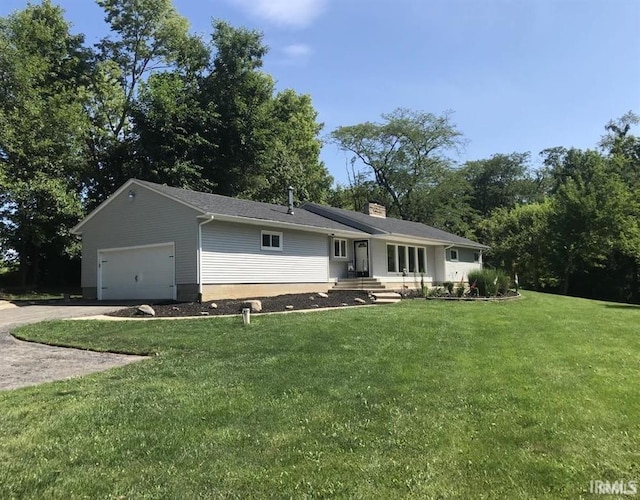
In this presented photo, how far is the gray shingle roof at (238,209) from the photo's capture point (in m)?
18.1

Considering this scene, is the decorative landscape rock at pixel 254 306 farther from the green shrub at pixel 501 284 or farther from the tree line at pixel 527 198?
the tree line at pixel 527 198

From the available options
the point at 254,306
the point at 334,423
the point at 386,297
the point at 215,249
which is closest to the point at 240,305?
the point at 254,306

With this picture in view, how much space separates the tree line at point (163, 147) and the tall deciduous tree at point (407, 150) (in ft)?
29.8

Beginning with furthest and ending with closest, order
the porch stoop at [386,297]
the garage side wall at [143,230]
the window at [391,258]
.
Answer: the window at [391,258] < the porch stoop at [386,297] < the garage side wall at [143,230]

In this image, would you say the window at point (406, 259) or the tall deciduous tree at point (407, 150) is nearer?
the window at point (406, 259)

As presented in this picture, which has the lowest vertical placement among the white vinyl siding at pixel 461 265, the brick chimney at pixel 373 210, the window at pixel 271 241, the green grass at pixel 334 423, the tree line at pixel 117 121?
the green grass at pixel 334 423

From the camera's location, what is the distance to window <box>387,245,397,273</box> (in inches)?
1029

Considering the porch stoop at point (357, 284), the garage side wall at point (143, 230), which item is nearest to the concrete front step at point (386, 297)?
the porch stoop at point (357, 284)

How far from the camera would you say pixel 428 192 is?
48.6 m

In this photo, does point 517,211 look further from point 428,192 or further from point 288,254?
point 288,254

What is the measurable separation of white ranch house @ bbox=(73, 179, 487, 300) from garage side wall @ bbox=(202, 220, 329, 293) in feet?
0.12

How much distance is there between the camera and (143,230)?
A: 19344 mm

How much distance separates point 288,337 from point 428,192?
134ft

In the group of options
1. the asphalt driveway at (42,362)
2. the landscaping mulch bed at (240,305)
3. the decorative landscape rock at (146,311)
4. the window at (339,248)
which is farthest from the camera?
the window at (339,248)
